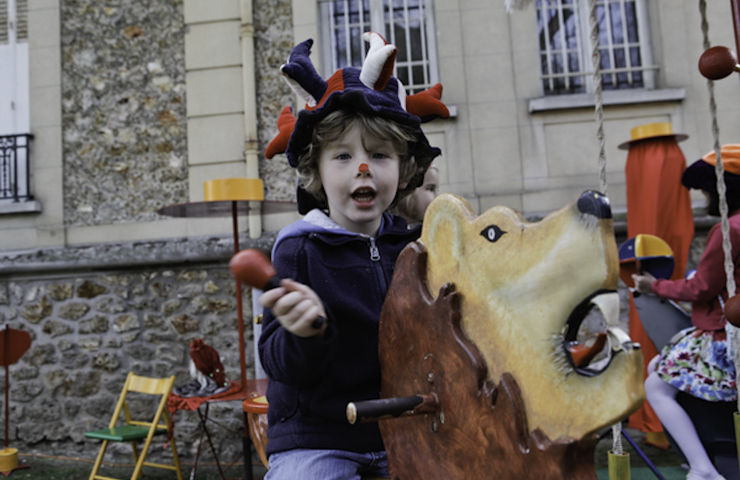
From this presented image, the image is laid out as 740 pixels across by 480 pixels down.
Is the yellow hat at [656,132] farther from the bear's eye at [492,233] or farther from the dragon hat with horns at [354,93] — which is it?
the bear's eye at [492,233]

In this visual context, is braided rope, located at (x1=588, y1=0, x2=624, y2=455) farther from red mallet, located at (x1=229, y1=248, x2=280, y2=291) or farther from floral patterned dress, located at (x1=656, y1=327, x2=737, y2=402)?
floral patterned dress, located at (x1=656, y1=327, x2=737, y2=402)

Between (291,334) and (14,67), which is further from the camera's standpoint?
(14,67)

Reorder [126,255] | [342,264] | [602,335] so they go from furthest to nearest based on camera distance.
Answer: [126,255] → [342,264] → [602,335]

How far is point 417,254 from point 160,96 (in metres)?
5.06

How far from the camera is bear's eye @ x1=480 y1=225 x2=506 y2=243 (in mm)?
949

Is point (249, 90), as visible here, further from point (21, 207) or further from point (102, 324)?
point (102, 324)

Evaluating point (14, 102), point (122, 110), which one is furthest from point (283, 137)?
point (14, 102)

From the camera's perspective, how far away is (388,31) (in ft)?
18.5

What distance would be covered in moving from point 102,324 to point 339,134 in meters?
4.68

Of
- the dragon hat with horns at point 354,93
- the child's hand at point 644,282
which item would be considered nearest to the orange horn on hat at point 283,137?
the dragon hat with horns at point 354,93

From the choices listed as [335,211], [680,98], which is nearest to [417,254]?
[335,211]

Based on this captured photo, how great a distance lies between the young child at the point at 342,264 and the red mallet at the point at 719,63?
2.36ft

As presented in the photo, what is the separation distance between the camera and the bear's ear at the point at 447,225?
103 cm

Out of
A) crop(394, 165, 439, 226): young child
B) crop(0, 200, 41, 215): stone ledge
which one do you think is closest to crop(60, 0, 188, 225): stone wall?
crop(0, 200, 41, 215): stone ledge
